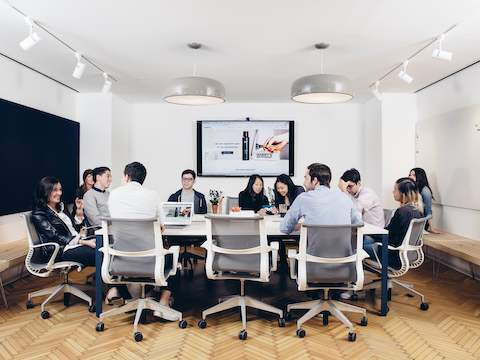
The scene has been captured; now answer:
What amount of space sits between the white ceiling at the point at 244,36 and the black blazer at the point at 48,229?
174cm

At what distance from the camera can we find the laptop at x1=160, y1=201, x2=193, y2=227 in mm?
3738

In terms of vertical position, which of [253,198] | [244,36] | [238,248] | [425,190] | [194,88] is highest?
[244,36]

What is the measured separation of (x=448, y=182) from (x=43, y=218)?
5.07 m

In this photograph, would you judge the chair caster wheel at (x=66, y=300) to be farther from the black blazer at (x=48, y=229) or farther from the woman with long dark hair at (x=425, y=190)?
the woman with long dark hair at (x=425, y=190)

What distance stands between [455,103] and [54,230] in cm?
516

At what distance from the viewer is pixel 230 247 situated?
122 inches

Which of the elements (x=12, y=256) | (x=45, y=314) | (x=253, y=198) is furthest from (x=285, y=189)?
(x=12, y=256)

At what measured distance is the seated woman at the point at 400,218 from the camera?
3.60 meters

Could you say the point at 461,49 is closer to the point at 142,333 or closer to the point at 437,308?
the point at 437,308

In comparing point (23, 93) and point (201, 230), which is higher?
point (23, 93)

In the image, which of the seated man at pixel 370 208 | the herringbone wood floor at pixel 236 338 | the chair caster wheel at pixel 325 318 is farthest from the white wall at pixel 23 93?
the seated man at pixel 370 208

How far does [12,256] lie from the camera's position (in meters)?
3.96

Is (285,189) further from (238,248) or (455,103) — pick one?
(455,103)

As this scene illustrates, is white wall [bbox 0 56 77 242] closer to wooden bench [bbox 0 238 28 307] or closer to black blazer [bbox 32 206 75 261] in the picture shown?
wooden bench [bbox 0 238 28 307]
